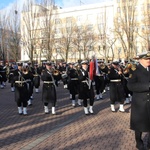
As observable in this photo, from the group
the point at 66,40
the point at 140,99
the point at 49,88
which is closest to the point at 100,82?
the point at 49,88

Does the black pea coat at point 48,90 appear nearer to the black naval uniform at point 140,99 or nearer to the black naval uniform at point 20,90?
the black naval uniform at point 20,90

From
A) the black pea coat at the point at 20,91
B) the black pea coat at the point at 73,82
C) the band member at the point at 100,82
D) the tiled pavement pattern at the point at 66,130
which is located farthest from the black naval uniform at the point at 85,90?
the band member at the point at 100,82

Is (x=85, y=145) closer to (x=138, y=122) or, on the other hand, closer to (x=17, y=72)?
(x=138, y=122)

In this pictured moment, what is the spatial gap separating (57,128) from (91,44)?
4803 cm

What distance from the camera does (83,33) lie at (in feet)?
170

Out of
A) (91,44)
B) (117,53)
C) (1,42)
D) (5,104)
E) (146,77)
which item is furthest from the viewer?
(117,53)

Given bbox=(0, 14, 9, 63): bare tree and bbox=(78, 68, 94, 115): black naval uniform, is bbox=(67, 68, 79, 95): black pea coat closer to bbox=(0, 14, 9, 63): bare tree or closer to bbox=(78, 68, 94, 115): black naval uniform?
bbox=(78, 68, 94, 115): black naval uniform

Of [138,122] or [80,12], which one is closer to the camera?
Result: [138,122]

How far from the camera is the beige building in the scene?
3120 cm

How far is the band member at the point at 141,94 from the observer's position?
483cm

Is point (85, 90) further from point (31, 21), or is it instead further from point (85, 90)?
point (31, 21)

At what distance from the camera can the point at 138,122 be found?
16.2 feet

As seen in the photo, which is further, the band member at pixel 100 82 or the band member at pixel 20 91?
the band member at pixel 100 82

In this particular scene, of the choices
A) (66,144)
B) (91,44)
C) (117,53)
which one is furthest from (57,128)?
(117,53)
